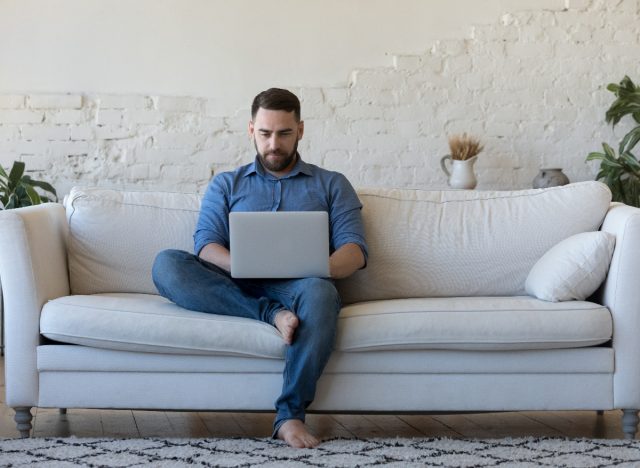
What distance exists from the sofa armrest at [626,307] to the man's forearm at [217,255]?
1269 millimetres

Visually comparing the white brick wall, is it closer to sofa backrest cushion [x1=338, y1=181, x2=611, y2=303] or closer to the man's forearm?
sofa backrest cushion [x1=338, y1=181, x2=611, y2=303]

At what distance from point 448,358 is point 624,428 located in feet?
2.01

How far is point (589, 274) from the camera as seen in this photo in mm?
3217

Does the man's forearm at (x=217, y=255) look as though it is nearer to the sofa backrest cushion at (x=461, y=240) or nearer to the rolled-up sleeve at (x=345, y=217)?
the rolled-up sleeve at (x=345, y=217)

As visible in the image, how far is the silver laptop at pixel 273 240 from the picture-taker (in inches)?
117

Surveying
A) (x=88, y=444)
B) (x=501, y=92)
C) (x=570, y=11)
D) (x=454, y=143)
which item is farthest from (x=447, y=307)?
(x=570, y=11)

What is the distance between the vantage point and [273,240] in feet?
9.78

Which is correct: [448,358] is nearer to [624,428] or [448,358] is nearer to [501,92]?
[624,428]


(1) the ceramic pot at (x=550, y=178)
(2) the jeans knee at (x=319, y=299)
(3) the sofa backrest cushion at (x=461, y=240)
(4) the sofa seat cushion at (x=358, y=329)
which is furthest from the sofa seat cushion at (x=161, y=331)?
(1) the ceramic pot at (x=550, y=178)

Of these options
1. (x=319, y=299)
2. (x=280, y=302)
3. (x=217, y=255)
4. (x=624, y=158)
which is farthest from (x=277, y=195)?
(x=624, y=158)

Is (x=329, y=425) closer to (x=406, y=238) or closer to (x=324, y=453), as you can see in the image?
(x=324, y=453)

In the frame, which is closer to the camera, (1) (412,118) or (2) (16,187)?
(2) (16,187)

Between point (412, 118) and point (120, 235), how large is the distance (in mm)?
2162

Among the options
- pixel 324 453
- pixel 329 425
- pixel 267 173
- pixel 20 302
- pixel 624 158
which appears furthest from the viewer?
pixel 624 158
